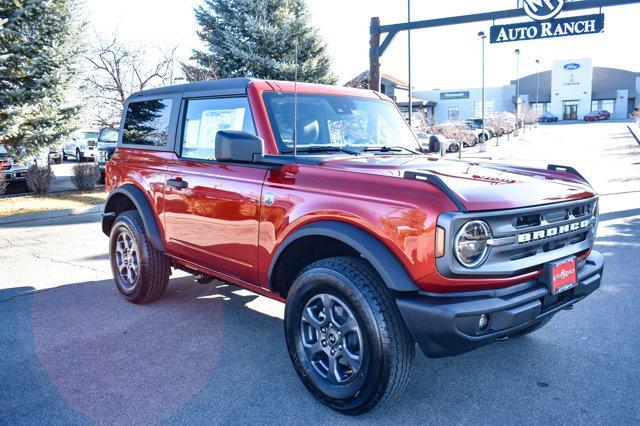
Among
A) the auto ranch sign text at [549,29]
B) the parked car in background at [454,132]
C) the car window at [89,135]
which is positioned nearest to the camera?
the auto ranch sign text at [549,29]

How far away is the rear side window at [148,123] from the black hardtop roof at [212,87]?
0.09 m

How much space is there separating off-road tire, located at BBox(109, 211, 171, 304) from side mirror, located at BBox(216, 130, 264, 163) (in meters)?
1.78

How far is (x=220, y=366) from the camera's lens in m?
3.65

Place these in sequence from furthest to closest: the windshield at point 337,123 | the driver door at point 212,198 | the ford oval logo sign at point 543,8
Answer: the ford oval logo sign at point 543,8, the windshield at point 337,123, the driver door at point 212,198

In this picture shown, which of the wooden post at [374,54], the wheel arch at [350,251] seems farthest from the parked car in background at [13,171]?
the wheel arch at [350,251]

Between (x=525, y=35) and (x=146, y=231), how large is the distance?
12.3 m

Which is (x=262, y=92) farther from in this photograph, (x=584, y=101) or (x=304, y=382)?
(x=584, y=101)

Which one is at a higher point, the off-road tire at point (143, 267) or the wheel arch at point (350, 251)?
the wheel arch at point (350, 251)

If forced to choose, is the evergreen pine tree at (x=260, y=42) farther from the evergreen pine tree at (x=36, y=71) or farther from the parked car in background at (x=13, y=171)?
the parked car in background at (x=13, y=171)

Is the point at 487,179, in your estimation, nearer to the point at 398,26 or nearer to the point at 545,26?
the point at 398,26

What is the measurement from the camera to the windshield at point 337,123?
370cm

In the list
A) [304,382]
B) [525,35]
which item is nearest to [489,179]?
[304,382]

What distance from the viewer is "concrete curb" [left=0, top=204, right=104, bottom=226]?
10.1 metres

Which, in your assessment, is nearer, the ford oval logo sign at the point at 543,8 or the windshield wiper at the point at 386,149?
the windshield wiper at the point at 386,149
